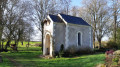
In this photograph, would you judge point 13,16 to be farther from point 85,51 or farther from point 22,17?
point 85,51

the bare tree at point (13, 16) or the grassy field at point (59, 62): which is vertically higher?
the bare tree at point (13, 16)

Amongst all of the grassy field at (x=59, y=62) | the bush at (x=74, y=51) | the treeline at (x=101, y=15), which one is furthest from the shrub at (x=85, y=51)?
Result: the treeline at (x=101, y=15)

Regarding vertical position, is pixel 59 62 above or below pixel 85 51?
below

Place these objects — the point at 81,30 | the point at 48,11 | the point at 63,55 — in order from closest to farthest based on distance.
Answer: the point at 63,55 → the point at 81,30 → the point at 48,11

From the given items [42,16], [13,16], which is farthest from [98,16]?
[13,16]

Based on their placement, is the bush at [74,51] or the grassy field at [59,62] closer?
the grassy field at [59,62]

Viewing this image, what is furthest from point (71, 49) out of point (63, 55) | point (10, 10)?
point (10, 10)

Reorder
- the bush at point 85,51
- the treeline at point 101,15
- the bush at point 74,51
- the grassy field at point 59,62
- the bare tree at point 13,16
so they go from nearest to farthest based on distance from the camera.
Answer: the grassy field at point 59,62
the bush at point 74,51
the bush at point 85,51
the bare tree at point 13,16
the treeline at point 101,15

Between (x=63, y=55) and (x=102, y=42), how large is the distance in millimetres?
18818

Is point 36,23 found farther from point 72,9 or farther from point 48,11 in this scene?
point 72,9

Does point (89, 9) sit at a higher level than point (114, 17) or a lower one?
higher

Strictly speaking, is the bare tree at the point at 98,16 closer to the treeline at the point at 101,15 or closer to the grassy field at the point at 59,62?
the treeline at the point at 101,15

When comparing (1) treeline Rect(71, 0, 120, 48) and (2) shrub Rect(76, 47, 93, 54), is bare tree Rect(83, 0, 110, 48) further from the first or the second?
(2) shrub Rect(76, 47, 93, 54)

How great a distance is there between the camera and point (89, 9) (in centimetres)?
3022
